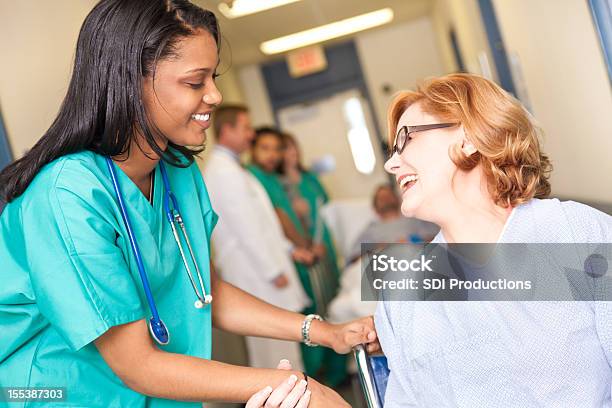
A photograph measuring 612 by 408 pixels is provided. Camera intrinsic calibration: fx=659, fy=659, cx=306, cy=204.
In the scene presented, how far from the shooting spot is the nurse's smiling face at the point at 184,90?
3.96 ft

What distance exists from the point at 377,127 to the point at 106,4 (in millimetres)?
6025

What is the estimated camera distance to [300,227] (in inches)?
167

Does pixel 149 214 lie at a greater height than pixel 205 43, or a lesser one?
lesser

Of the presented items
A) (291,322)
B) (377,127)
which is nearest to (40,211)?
(291,322)

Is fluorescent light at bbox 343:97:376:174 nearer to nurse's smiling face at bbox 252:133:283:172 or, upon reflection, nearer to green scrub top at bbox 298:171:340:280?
green scrub top at bbox 298:171:340:280

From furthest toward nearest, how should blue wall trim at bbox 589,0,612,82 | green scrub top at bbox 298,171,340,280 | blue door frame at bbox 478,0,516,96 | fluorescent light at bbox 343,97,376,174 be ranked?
1. fluorescent light at bbox 343,97,376,174
2. green scrub top at bbox 298,171,340,280
3. blue door frame at bbox 478,0,516,96
4. blue wall trim at bbox 589,0,612,82

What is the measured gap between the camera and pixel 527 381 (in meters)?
1.13

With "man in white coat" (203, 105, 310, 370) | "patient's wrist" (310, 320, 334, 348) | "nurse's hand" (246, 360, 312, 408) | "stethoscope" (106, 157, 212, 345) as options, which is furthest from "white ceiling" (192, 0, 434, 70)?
"nurse's hand" (246, 360, 312, 408)

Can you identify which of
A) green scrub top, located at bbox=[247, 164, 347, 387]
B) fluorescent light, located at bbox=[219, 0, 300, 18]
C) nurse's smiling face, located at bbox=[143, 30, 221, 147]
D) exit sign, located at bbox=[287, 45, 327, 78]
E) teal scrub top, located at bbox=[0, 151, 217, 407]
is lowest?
green scrub top, located at bbox=[247, 164, 347, 387]

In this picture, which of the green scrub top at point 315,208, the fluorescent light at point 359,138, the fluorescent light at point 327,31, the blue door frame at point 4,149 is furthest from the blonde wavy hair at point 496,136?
the fluorescent light at point 359,138

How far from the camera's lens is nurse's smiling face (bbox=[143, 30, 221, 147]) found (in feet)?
3.96

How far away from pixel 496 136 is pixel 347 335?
48 cm

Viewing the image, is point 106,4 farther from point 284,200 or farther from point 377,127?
point 377,127

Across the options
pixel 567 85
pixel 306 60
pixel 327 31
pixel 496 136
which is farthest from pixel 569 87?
pixel 306 60
